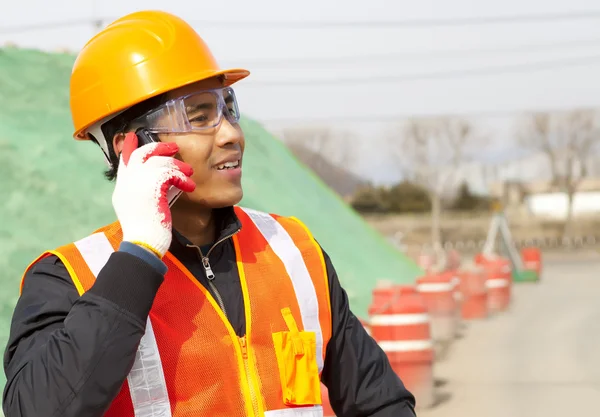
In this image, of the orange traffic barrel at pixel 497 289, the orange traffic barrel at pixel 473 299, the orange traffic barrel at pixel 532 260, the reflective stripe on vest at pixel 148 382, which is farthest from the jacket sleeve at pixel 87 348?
the orange traffic barrel at pixel 532 260

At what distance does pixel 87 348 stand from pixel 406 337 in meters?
6.71

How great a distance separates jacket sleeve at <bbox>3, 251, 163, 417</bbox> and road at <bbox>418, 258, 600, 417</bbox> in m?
6.75

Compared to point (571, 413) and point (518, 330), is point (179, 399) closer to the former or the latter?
point (571, 413)

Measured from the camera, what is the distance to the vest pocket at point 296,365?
258 cm

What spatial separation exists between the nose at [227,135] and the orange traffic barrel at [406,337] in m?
5.99

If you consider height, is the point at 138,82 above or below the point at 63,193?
above

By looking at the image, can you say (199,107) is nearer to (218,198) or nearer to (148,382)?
(218,198)

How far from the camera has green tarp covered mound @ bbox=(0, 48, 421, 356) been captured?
9070mm

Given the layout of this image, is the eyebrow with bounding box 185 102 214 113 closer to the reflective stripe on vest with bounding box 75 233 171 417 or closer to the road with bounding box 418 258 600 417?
the reflective stripe on vest with bounding box 75 233 171 417

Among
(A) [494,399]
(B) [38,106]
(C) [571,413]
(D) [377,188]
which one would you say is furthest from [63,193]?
(D) [377,188]

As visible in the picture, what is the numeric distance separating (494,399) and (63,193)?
15.5 feet

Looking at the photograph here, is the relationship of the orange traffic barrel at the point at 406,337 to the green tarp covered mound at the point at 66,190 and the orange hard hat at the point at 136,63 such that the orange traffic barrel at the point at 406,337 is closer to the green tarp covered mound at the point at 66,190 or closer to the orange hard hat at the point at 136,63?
the green tarp covered mound at the point at 66,190

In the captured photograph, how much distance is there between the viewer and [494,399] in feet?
30.1

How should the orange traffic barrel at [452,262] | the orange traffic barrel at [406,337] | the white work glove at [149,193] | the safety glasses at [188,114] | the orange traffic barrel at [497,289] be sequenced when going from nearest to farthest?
the white work glove at [149,193] < the safety glasses at [188,114] < the orange traffic barrel at [406,337] < the orange traffic barrel at [497,289] < the orange traffic barrel at [452,262]
